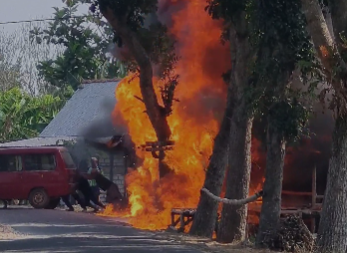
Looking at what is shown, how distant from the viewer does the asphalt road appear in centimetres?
1528

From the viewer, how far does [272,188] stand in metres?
17.1

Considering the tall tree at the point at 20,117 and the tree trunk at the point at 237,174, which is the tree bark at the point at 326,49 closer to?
the tree trunk at the point at 237,174

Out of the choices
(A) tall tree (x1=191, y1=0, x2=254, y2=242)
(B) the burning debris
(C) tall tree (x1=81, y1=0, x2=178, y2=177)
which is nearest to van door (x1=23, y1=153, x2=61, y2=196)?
(C) tall tree (x1=81, y1=0, x2=178, y2=177)

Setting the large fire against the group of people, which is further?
the group of people

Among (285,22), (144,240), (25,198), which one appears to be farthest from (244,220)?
(25,198)

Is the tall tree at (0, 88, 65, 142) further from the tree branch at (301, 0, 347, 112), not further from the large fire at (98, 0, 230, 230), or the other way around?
the tree branch at (301, 0, 347, 112)

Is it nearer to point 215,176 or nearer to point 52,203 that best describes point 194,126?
point 215,176

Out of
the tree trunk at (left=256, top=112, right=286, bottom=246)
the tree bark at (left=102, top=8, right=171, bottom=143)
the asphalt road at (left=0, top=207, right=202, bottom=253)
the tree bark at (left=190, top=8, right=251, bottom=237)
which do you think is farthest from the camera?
the tree bark at (left=102, top=8, right=171, bottom=143)

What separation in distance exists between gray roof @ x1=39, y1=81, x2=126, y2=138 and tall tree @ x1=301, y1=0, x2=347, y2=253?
17.7 m

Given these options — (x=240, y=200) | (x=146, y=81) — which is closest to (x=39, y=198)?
(x=146, y=81)

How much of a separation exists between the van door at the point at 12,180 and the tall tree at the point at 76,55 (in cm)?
1305

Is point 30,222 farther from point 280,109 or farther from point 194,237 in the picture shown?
point 280,109

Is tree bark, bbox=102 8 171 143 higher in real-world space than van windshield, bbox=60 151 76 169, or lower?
higher

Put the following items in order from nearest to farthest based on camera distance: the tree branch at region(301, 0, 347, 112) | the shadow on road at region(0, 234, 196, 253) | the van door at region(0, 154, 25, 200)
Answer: the tree branch at region(301, 0, 347, 112)
the shadow on road at region(0, 234, 196, 253)
the van door at region(0, 154, 25, 200)
